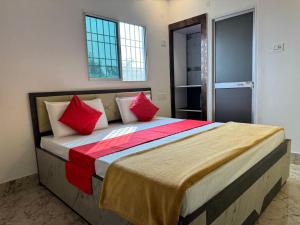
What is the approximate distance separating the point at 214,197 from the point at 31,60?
2443mm

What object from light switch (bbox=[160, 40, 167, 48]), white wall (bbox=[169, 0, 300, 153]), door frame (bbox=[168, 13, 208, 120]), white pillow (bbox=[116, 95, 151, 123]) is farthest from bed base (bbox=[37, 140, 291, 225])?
light switch (bbox=[160, 40, 167, 48])

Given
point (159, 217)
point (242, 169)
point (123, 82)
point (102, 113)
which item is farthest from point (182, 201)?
point (123, 82)

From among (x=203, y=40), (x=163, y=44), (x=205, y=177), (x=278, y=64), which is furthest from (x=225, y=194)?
(x=163, y=44)

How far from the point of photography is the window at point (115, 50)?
309 cm

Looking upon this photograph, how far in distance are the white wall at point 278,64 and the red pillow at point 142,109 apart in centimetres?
162

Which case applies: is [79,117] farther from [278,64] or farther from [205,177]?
[278,64]

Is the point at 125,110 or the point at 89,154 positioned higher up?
the point at 125,110

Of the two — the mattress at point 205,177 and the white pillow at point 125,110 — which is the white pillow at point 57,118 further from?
the white pillow at point 125,110

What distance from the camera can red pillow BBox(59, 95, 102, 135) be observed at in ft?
8.07

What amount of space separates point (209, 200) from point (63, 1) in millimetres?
2843

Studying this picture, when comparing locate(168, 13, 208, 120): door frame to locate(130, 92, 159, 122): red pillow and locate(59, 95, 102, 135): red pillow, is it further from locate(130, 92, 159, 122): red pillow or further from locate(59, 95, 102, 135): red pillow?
locate(59, 95, 102, 135): red pillow

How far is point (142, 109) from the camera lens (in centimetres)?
325

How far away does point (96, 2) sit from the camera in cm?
305

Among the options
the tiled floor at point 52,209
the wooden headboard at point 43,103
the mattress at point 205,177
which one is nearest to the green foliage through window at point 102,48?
the wooden headboard at point 43,103
